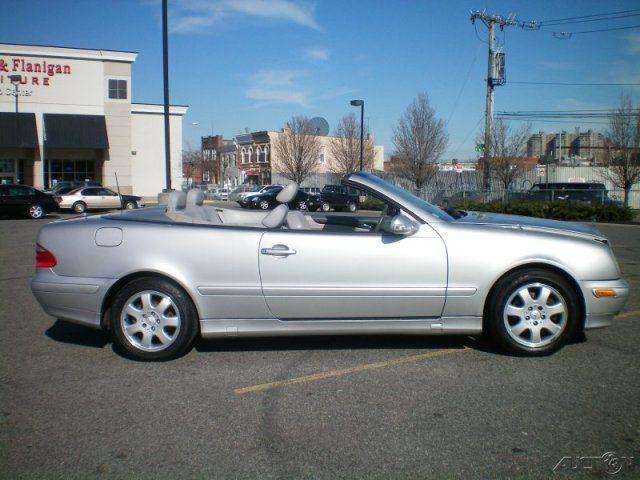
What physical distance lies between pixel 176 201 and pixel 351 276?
69.8 inches

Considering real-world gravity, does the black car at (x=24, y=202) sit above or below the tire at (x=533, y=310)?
above

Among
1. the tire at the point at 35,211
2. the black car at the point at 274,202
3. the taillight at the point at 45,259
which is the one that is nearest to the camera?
the taillight at the point at 45,259

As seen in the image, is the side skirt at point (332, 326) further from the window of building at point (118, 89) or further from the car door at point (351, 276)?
the window of building at point (118, 89)

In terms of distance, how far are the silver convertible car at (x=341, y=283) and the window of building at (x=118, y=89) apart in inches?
1474

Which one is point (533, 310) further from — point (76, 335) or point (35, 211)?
point (35, 211)

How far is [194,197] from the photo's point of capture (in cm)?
546

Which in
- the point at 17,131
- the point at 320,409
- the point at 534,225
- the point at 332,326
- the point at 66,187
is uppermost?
the point at 17,131

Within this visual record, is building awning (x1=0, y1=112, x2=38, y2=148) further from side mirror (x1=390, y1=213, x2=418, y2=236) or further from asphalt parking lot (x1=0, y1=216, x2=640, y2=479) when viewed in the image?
side mirror (x1=390, y1=213, x2=418, y2=236)

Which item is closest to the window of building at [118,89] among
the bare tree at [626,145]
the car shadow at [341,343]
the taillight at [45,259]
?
the bare tree at [626,145]

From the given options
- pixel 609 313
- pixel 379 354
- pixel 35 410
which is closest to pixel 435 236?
pixel 379 354

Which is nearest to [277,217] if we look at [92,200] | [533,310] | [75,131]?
[533,310]

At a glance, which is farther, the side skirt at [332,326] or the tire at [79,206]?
the tire at [79,206]

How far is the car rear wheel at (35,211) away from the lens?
24.1 meters

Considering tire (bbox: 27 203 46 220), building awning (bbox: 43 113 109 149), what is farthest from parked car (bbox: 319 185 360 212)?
tire (bbox: 27 203 46 220)
